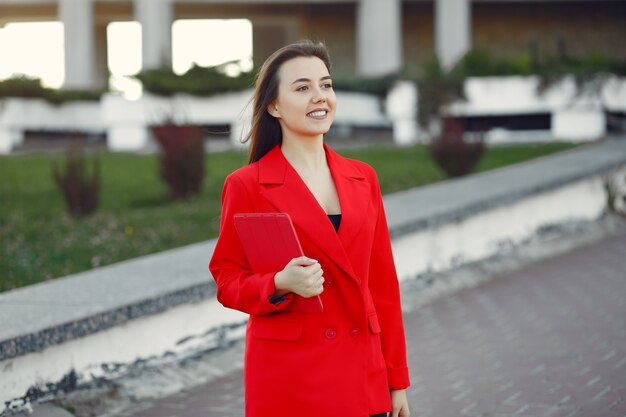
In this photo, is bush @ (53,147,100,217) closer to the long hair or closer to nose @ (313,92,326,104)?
the long hair

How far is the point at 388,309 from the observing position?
9.43 ft

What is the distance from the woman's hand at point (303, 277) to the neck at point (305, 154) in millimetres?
392

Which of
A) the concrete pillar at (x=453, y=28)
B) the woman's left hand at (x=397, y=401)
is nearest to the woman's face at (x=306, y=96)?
the woman's left hand at (x=397, y=401)

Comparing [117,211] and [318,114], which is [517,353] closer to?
[318,114]

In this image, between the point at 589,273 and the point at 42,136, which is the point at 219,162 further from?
the point at 42,136

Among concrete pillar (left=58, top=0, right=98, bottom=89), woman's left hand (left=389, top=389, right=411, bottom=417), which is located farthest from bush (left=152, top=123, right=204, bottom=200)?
concrete pillar (left=58, top=0, right=98, bottom=89)

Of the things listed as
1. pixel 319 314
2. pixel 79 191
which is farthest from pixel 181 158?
pixel 319 314

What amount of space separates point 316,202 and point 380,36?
985 inches

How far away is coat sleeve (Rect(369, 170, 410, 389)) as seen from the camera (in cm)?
287

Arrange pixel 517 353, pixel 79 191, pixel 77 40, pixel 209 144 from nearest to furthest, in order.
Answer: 1. pixel 517 353
2. pixel 79 191
3. pixel 209 144
4. pixel 77 40

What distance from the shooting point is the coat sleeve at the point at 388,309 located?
287cm

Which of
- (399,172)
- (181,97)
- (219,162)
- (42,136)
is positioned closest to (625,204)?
(399,172)

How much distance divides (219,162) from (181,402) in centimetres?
1036

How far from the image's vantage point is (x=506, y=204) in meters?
8.61
